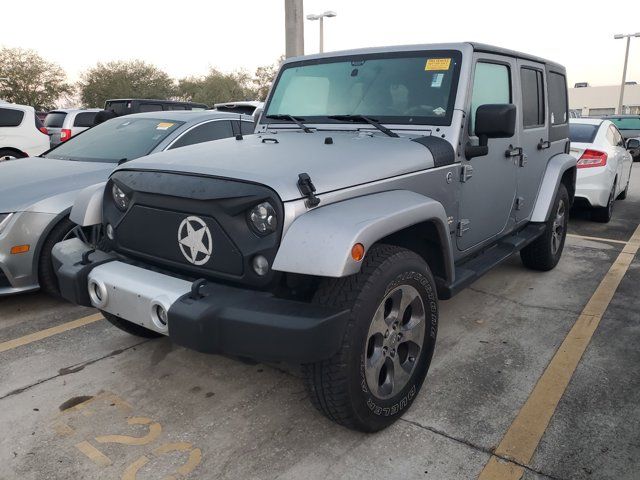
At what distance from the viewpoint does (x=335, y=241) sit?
2.21 metres

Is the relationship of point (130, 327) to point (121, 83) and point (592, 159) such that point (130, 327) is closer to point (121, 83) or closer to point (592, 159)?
point (592, 159)

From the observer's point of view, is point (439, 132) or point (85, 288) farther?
point (439, 132)

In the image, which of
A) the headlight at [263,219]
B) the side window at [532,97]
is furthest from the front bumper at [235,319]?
the side window at [532,97]

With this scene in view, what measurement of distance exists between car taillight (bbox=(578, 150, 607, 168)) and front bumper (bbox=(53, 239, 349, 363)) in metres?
6.32

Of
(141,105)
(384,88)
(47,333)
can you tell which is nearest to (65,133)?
(141,105)

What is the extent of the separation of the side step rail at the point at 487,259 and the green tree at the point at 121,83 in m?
41.8

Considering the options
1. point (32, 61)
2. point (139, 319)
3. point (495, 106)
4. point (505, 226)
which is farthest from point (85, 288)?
point (32, 61)

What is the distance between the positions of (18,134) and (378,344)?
9.63m

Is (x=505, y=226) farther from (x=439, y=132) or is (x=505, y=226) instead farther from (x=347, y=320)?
(x=347, y=320)

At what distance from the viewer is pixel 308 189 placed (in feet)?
7.93

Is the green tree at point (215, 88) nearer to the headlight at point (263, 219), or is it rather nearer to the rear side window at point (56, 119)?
the rear side window at point (56, 119)

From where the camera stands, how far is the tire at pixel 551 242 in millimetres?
5027

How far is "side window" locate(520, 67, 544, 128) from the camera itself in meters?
4.38

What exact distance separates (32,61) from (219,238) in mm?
41726
